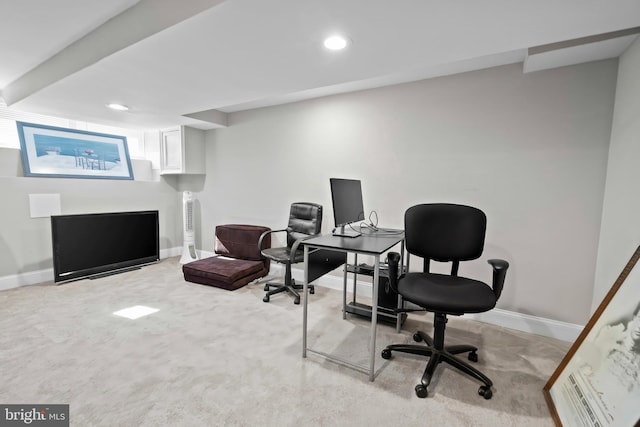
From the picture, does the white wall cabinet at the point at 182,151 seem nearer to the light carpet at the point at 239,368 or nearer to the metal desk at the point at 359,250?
the light carpet at the point at 239,368

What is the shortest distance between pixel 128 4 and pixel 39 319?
9.35 feet

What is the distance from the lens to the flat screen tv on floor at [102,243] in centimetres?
355

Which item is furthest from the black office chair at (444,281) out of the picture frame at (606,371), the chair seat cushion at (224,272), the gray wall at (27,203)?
the gray wall at (27,203)

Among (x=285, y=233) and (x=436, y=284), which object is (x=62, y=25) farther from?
(x=436, y=284)

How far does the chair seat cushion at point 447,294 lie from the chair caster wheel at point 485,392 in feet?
1.65

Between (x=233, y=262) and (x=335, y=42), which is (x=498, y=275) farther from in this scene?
(x=233, y=262)

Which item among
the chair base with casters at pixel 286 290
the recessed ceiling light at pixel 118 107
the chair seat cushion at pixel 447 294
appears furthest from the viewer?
the recessed ceiling light at pixel 118 107

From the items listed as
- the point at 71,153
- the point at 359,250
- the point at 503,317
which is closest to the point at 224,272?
the point at 359,250

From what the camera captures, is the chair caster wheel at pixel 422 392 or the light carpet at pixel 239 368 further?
the chair caster wheel at pixel 422 392

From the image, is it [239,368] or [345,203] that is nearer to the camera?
[239,368]

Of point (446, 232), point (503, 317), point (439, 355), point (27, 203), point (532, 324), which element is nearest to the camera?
point (439, 355)

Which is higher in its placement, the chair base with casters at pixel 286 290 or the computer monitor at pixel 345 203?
the computer monitor at pixel 345 203

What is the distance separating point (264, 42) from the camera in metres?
1.90

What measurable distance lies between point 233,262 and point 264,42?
286 centimetres
